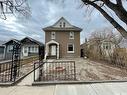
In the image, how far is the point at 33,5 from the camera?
8164 millimetres

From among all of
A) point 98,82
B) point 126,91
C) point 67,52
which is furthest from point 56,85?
point 67,52

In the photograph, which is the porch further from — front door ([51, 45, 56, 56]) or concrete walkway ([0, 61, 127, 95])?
concrete walkway ([0, 61, 127, 95])

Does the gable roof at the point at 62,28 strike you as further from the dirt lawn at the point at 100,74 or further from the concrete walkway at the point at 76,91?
the concrete walkway at the point at 76,91

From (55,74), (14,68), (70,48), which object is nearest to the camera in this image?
(14,68)

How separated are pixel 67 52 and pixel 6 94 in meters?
23.8

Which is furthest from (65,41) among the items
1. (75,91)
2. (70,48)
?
(75,91)

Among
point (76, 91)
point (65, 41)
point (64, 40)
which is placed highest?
point (64, 40)

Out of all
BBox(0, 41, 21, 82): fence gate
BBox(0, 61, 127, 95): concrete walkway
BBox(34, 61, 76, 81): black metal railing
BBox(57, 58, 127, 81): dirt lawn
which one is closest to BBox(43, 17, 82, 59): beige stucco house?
BBox(57, 58, 127, 81): dirt lawn

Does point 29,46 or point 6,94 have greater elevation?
point 29,46

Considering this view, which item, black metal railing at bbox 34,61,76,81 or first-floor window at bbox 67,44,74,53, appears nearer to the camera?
black metal railing at bbox 34,61,76,81

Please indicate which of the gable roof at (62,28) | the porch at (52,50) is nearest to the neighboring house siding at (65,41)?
the gable roof at (62,28)

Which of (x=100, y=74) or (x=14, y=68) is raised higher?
(x=14, y=68)

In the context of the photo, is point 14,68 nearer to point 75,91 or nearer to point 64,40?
point 75,91

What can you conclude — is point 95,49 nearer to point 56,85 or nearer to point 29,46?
point 29,46
